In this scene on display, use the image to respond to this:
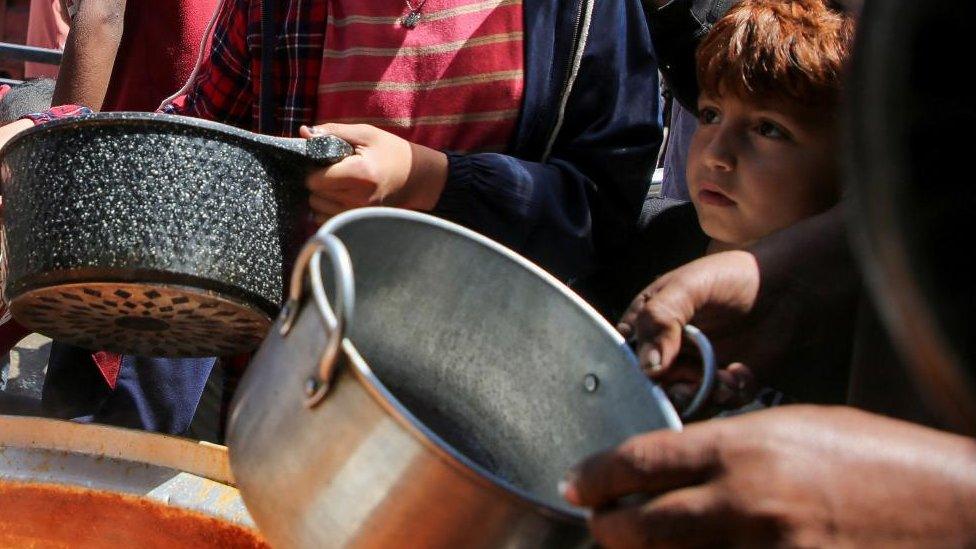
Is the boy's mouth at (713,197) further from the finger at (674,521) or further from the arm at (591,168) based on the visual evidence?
the finger at (674,521)

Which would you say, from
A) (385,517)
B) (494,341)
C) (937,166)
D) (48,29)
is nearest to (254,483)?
(385,517)

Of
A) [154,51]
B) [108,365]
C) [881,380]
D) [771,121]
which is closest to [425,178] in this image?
[771,121]

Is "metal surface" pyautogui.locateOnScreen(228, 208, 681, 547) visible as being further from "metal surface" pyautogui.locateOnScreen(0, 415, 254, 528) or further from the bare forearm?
"metal surface" pyautogui.locateOnScreen(0, 415, 254, 528)

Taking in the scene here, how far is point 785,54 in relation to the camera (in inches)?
60.3

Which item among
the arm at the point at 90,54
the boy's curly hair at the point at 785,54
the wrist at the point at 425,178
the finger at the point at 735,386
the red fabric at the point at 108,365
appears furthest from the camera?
the arm at the point at 90,54

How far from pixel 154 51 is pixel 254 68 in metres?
0.87

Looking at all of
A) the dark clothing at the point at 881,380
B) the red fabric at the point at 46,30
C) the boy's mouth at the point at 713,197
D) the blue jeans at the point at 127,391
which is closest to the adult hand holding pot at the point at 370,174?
the boy's mouth at the point at 713,197

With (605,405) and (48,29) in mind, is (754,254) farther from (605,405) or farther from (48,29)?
(48,29)

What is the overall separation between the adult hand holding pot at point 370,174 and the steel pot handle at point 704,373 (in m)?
0.47

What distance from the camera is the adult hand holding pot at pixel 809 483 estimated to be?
560 millimetres

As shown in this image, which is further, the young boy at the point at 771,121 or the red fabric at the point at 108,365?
the red fabric at the point at 108,365

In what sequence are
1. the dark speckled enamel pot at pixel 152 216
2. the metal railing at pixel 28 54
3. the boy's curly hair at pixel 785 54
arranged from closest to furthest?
the dark speckled enamel pot at pixel 152 216, the boy's curly hair at pixel 785 54, the metal railing at pixel 28 54

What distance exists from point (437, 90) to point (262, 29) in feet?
0.96

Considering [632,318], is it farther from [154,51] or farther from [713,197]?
[154,51]
